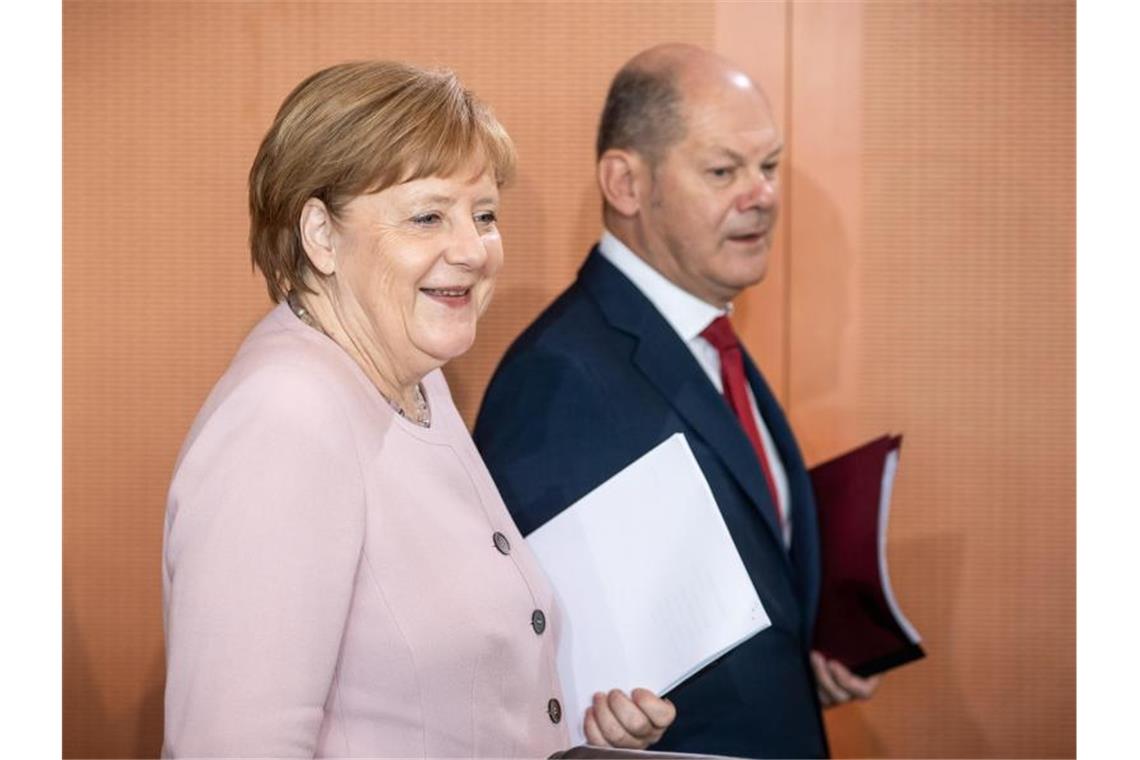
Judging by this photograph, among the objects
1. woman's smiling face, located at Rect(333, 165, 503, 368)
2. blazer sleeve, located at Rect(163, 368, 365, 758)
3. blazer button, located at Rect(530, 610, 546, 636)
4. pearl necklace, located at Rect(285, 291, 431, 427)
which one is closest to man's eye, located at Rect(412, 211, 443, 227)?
woman's smiling face, located at Rect(333, 165, 503, 368)

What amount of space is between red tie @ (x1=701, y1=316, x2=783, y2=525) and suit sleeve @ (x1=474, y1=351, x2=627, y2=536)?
282 millimetres

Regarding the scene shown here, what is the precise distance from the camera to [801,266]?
2.80 meters

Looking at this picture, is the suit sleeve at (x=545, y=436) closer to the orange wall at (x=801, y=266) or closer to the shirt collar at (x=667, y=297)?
the shirt collar at (x=667, y=297)

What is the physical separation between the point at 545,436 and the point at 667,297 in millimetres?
389

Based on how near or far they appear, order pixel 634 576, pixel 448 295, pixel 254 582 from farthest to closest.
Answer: pixel 634 576
pixel 448 295
pixel 254 582

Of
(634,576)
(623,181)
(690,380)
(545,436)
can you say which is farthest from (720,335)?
(634,576)

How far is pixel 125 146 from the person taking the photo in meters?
2.56

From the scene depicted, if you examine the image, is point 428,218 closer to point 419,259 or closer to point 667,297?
point 419,259

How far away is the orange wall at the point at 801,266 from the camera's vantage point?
2.57 meters

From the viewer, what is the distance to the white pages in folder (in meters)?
1.91

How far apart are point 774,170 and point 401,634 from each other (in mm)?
1217

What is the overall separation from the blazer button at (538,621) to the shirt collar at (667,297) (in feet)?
2.62

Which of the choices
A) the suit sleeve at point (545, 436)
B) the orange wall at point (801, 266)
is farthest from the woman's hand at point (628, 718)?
the orange wall at point (801, 266)
